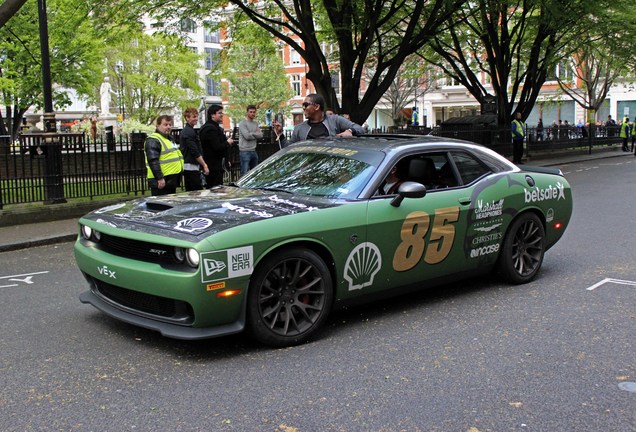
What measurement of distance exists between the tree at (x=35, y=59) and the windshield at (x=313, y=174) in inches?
966

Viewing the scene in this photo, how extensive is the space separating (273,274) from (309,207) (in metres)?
0.64

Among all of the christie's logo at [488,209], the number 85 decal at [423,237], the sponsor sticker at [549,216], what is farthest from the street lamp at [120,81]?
the number 85 decal at [423,237]

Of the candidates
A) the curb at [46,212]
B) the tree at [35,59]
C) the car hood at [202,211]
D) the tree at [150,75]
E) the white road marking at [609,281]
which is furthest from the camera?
the tree at [150,75]

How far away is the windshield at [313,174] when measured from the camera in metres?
5.61

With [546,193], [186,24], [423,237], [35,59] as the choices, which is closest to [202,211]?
[423,237]

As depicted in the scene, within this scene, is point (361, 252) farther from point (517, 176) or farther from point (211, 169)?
point (211, 169)

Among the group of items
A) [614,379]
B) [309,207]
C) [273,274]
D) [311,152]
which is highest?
[311,152]

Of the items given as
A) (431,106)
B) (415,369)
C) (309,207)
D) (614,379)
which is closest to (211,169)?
(309,207)

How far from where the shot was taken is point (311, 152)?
6289 mm

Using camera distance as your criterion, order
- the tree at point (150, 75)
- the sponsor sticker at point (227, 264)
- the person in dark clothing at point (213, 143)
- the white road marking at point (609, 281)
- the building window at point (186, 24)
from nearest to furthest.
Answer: the sponsor sticker at point (227, 264), the white road marking at point (609, 281), the person in dark clothing at point (213, 143), the building window at point (186, 24), the tree at point (150, 75)

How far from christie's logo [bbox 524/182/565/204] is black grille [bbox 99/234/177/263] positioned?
3785mm

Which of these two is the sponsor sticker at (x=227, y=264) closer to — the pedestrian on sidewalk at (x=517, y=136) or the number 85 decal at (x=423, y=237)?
the number 85 decal at (x=423, y=237)

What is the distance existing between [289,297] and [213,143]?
622 centimetres

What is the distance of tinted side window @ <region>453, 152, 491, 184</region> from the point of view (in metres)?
6.37
